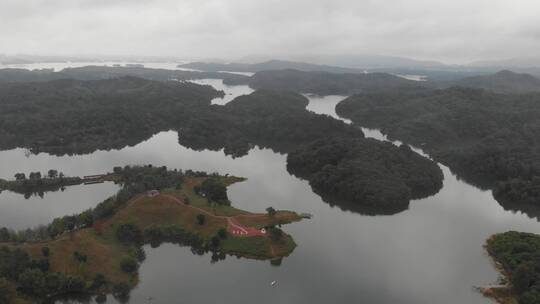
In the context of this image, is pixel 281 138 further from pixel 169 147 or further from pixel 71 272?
pixel 71 272

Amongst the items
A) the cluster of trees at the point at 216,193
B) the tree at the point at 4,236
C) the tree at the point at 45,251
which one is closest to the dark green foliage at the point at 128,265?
the tree at the point at 45,251

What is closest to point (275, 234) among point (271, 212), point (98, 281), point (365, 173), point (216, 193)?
point (271, 212)

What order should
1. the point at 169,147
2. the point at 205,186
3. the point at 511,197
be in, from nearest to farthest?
1. the point at 205,186
2. the point at 511,197
3. the point at 169,147

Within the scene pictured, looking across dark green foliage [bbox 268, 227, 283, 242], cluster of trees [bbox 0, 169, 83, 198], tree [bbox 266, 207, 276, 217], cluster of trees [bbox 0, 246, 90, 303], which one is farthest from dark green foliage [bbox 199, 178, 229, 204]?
cluster of trees [bbox 0, 169, 83, 198]

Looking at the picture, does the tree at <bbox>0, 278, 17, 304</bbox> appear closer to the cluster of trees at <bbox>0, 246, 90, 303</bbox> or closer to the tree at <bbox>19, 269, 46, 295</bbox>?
the cluster of trees at <bbox>0, 246, 90, 303</bbox>

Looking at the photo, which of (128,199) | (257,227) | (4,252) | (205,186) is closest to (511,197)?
(257,227)

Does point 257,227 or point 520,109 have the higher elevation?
point 520,109
